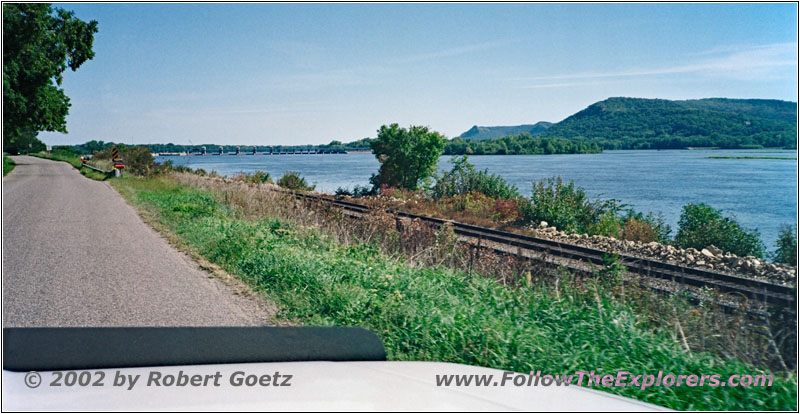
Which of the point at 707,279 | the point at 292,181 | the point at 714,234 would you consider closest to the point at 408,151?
the point at 292,181

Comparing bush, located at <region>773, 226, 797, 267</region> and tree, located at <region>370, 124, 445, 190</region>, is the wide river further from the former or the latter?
bush, located at <region>773, 226, 797, 267</region>

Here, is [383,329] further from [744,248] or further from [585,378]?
[744,248]

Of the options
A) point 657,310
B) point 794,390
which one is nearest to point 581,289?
point 657,310

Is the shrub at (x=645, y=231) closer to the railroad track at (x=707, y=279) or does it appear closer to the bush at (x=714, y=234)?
the bush at (x=714, y=234)

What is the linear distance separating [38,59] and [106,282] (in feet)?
67.3

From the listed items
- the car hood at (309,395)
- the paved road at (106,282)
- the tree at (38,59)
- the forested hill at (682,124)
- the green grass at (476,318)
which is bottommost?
the paved road at (106,282)

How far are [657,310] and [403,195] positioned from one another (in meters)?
16.5

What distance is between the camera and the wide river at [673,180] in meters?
19.9

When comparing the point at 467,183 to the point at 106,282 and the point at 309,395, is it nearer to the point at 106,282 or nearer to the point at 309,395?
the point at 106,282

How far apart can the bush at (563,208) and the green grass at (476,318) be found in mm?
10374

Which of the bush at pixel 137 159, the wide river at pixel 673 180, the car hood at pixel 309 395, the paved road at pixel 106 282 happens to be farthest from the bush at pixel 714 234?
the bush at pixel 137 159

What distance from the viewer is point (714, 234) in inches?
564

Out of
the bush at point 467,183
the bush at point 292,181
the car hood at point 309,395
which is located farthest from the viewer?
the bush at point 292,181

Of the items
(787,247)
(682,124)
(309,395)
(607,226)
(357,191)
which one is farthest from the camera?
(357,191)
